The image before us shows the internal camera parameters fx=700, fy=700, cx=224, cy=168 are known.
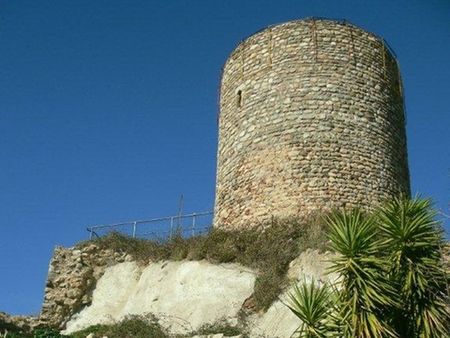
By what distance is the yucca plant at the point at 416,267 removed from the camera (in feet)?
34.7

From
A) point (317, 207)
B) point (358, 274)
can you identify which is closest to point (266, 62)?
point (317, 207)

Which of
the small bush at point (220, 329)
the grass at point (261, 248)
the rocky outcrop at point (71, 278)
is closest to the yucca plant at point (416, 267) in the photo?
the grass at point (261, 248)

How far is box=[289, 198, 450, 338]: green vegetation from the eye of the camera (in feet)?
33.8

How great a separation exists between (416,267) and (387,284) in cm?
66

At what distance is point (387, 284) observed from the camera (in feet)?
34.6

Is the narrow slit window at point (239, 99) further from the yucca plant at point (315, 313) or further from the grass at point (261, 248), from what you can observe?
the yucca plant at point (315, 313)

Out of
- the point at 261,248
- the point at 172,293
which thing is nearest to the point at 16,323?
the point at 172,293

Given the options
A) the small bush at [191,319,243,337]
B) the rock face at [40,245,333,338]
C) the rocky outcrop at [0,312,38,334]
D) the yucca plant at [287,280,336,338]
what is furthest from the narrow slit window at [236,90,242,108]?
the yucca plant at [287,280,336,338]

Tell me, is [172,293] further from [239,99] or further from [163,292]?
[239,99]

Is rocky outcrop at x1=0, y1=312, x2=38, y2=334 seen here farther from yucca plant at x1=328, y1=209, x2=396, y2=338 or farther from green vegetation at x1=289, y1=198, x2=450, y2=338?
yucca plant at x1=328, y1=209, x2=396, y2=338

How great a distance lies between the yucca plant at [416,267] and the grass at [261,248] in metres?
3.88

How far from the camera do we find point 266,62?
1869 centimetres

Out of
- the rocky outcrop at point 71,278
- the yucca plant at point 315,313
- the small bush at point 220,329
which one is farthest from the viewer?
the rocky outcrop at point 71,278

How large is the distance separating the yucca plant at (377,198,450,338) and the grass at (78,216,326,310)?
153 inches
